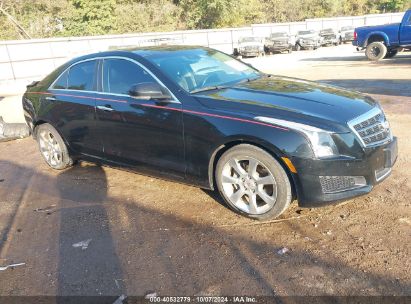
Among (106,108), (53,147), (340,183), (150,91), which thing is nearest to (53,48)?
(53,147)

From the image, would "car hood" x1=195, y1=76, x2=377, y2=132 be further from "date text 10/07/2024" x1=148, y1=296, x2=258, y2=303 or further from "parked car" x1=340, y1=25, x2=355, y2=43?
"parked car" x1=340, y1=25, x2=355, y2=43

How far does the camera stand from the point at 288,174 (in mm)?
3654

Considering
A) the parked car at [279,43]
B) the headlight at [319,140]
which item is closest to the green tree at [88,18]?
the parked car at [279,43]

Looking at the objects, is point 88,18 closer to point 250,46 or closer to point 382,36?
point 250,46

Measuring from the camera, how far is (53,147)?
19.2 ft

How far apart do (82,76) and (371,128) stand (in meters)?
3.52

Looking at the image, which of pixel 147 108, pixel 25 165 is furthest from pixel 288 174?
pixel 25 165

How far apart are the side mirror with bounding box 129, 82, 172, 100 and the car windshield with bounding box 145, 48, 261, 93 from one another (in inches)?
6.7

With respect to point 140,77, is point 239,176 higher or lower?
lower

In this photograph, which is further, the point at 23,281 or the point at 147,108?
the point at 147,108

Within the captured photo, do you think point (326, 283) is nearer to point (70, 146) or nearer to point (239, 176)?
point (239, 176)

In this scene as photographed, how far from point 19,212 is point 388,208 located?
12.9ft

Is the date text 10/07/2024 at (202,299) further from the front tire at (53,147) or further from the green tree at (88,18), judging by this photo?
the green tree at (88,18)

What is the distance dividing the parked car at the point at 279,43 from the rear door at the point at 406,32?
12.2 m
